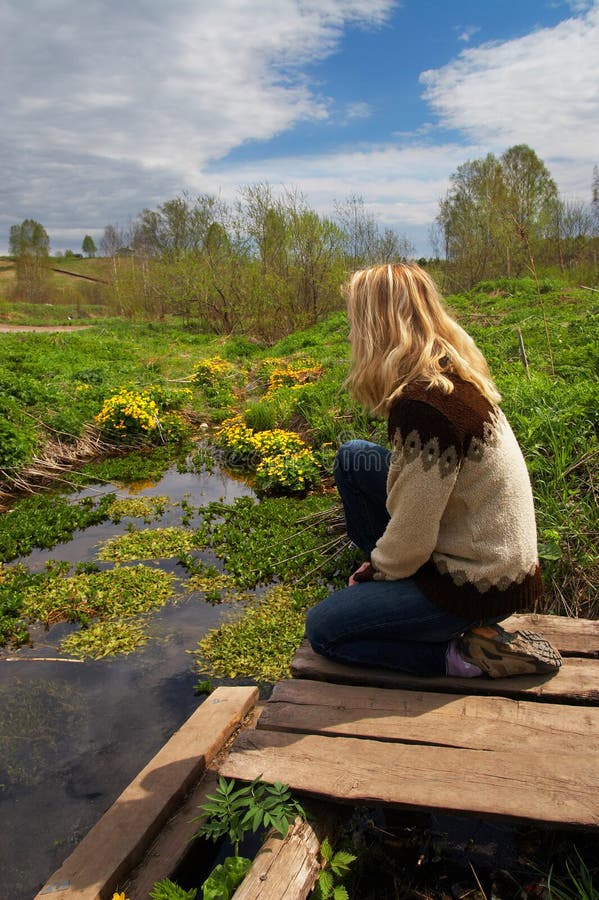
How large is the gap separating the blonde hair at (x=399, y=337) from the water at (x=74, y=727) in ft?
6.25

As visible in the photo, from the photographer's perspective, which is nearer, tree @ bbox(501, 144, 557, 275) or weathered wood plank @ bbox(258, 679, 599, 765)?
weathered wood plank @ bbox(258, 679, 599, 765)

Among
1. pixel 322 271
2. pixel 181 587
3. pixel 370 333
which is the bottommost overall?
pixel 181 587

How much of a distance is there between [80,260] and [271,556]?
62.0 meters

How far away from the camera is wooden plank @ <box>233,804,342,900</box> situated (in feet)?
4.84

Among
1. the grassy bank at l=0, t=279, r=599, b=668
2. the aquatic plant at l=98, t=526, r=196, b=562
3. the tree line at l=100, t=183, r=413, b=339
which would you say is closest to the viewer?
the grassy bank at l=0, t=279, r=599, b=668

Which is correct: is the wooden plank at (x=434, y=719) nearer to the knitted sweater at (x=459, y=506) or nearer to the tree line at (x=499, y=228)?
the knitted sweater at (x=459, y=506)

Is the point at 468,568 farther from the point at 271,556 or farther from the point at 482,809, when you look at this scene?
the point at 271,556

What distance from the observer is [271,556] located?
4453mm

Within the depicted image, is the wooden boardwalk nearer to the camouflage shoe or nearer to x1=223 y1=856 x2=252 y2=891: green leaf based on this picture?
the camouflage shoe

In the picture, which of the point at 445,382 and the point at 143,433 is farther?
the point at 143,433

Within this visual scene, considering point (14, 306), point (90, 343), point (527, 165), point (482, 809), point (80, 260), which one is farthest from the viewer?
point (80, 260)

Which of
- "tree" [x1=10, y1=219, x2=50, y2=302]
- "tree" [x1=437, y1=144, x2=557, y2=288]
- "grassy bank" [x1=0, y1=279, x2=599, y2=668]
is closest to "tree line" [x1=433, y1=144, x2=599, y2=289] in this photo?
"tree" [x1=437, y1=144, x2=557, y2=288]

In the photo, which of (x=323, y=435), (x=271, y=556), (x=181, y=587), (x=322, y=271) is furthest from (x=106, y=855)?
(x=322, y=271)

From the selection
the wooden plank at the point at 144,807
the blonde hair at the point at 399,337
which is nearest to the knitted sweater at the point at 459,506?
the blonde hair at the point at 399,337
